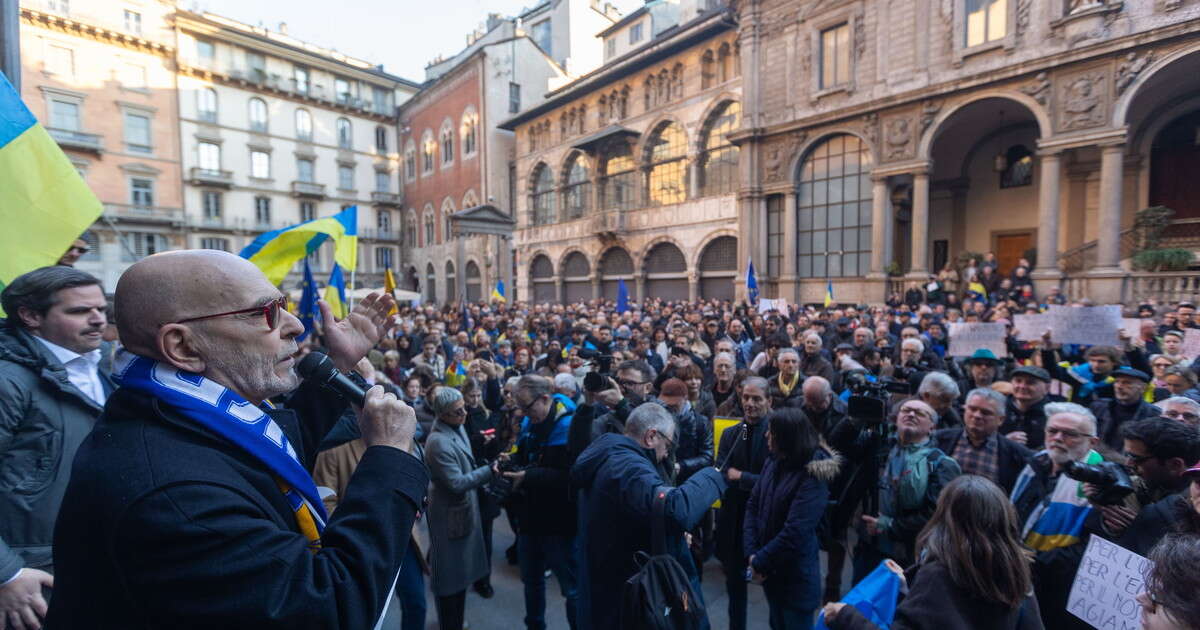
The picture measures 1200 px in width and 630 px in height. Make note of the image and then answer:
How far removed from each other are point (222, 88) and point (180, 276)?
144ft

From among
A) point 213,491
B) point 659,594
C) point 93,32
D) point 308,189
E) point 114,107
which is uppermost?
point 93,32

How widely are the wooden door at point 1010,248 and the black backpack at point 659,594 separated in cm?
2082

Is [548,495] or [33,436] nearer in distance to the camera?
[33,436]

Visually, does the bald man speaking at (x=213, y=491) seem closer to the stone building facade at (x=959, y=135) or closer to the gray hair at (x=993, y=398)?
the gray hair at (x=993, y=398)

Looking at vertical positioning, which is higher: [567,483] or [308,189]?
[308,189]

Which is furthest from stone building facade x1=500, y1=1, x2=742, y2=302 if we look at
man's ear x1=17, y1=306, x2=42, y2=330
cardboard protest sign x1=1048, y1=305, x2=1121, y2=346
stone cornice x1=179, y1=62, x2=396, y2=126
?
man's ear x1=17, y1=306, x2=42, y2=330

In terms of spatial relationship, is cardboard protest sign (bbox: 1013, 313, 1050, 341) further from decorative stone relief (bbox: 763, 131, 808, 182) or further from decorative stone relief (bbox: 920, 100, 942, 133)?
decorative stone relief (bbox: 763, 131, 808, 182)

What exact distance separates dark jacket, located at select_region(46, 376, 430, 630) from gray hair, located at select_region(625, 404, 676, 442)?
1.74 m

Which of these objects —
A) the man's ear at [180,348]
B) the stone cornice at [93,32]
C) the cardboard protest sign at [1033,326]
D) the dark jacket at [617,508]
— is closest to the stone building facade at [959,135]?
the cardboard protest sign at [1033,326]

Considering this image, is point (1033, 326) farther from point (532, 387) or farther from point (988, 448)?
point (532, 387)

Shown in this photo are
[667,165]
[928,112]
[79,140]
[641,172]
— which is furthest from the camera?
[79,140]

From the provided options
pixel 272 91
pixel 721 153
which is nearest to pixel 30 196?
pixel 721 153

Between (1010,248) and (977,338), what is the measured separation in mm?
15700

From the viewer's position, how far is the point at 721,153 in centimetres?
2181
